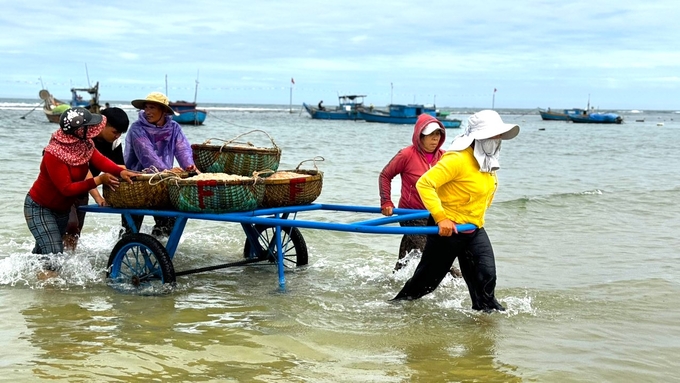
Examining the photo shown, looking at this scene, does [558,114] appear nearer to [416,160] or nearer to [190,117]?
[190,117]

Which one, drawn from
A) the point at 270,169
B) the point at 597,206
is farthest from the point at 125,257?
the point at 597,206

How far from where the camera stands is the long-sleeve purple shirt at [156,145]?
6008mm

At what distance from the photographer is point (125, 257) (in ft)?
18.3

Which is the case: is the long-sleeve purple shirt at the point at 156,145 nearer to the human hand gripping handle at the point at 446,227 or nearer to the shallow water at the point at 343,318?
the shallow water at the point at 343,318

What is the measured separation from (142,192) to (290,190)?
1.06m

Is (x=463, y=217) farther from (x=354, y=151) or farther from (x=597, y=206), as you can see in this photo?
(x=354, y=151)

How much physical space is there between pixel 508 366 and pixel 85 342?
246 centimetres

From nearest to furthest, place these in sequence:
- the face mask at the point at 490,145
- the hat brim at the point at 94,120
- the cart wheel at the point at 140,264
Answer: the face mask at the point at 490,145 → the hat brim at the point at 94,120 → the cart wheel at the point at 140,264

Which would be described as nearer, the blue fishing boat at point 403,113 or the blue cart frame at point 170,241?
the blue cart frame at point 170,241

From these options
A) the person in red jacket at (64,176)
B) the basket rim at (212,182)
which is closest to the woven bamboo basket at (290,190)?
the basket rim at (212,182)

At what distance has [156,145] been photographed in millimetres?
6125

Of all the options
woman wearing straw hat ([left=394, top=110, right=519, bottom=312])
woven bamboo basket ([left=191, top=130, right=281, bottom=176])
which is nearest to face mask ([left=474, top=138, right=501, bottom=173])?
woman wearing straw hat ([left=394, top=110, right=519, bottom=312])

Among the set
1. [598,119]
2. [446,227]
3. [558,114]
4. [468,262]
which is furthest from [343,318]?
[558,114]

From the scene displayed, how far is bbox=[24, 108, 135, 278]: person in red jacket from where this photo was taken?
5102 mm
